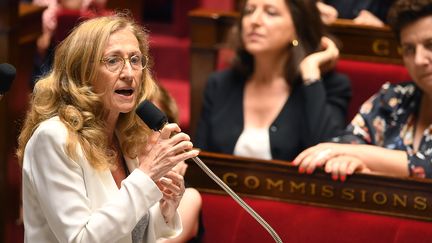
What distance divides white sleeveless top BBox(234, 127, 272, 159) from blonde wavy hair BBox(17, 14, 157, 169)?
0.68m

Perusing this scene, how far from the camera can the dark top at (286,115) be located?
A: 187 cm

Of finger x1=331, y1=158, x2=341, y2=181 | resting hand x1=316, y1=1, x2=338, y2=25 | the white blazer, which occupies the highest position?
the white blazer

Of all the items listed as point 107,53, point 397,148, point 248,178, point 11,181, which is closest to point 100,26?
point 107,53

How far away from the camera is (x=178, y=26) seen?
2850 millimetres

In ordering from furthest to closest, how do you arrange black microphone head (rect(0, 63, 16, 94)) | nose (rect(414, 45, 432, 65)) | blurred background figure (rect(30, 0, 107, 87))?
blurred background figure (rect(30, 0, 107, 87)) < nose (rect(414, 45, 432, 65)) < black microphone head (rect(0, 63, 16, 94))

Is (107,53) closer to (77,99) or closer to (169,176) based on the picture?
(77,99)

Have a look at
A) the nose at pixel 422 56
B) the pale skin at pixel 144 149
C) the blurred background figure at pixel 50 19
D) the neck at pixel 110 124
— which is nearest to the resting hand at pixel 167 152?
the pale skin at pixel 144 149

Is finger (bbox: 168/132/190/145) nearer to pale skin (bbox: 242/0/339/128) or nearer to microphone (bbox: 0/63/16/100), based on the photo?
microphone (bbox: 0/63/16/100)

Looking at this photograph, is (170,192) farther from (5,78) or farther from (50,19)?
(50,19)

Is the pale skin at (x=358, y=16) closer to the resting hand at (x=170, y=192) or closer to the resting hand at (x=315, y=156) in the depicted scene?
the resting hand at (x=315, y=156)

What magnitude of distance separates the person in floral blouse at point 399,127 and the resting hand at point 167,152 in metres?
0.42

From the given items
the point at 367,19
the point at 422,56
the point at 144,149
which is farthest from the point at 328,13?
the point at 144,149

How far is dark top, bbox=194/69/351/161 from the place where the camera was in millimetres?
1867

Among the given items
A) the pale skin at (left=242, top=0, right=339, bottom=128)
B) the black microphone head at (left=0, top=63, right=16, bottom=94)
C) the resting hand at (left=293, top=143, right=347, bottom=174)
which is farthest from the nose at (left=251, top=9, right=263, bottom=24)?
the black microphone head at (left=0, top=63, right=16, bottom=94)
